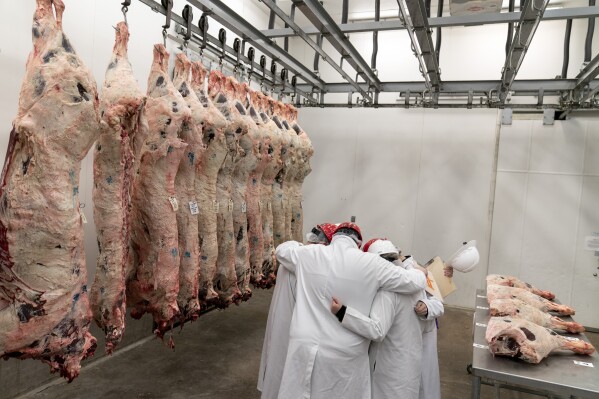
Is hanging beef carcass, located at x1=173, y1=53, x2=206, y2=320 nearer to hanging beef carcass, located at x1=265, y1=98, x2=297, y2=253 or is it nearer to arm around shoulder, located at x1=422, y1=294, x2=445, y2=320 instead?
hanging beef carcass, located at x1=265, y1=98, x2=297, y2=253

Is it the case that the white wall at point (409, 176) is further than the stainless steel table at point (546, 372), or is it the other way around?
the white wall at point (409, 176)

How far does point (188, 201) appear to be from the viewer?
297 cm

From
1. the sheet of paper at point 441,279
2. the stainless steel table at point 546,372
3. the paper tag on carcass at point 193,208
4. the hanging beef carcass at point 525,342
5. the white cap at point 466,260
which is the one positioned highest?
the paper tag on carcass at point 193,208

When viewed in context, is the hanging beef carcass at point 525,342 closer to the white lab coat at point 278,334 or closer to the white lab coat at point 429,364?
the white lab coat at point 429,364

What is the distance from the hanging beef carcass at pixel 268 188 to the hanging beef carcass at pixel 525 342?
2.05m

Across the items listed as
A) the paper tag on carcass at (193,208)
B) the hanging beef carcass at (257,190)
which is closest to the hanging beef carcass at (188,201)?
the paper tag on carcass at (193,208)

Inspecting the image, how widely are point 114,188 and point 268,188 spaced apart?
2037 mm

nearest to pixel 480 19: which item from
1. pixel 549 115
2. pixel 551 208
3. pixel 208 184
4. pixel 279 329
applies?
pixel 208 184

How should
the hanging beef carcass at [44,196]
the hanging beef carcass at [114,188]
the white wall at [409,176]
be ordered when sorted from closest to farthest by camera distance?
the hanging beef carcass at [44,196] → the hanging beef carcass at [114,188] → the white wall at [409,176]

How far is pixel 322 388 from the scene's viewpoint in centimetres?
295

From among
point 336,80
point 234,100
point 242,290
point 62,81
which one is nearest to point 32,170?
point 62,81

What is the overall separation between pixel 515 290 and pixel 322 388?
222 cm

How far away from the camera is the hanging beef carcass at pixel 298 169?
479cm

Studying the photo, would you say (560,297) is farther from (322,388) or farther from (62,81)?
Answer: (62,81)
